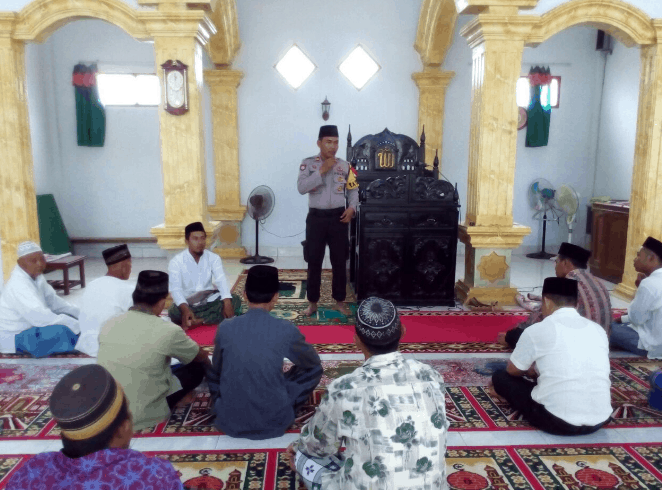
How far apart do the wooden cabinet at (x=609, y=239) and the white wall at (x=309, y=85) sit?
3145 mm

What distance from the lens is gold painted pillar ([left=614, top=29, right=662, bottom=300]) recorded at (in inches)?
229

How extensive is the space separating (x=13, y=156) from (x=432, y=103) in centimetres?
596

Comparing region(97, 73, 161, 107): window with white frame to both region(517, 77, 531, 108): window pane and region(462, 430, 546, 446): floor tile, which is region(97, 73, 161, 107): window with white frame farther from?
region(462, 430, 546, 446): floor tile

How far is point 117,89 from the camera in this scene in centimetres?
862

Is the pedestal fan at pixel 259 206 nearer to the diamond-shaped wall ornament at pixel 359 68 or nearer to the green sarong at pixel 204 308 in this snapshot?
the diamond-shaped wall ornament at pixel 359 68

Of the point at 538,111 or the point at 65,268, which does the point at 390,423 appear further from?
the point at 538,111

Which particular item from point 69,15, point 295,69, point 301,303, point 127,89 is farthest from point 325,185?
point 127,89

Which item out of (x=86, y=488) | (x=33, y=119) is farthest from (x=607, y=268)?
(x=33, y=119)

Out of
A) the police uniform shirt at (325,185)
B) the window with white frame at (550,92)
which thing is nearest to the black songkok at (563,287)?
the police uniform shirt at (325,185)

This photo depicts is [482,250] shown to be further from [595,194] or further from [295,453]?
[595,194]

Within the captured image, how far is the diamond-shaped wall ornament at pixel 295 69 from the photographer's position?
28.3 feet

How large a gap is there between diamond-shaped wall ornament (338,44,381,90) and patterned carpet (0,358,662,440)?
5.76 m

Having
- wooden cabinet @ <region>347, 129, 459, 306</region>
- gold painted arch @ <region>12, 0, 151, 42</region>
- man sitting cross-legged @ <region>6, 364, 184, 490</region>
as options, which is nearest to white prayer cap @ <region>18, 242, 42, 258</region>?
gold painted arch @ <region>12, 0, 151, 42</region>

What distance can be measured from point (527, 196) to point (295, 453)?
7940 mm
